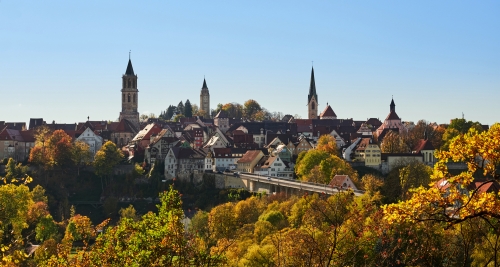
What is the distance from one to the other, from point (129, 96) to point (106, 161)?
34601 millimetres

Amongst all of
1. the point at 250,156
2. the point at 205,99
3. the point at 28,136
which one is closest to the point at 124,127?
the point at 28,136

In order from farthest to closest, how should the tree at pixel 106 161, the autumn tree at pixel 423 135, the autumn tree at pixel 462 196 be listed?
1. the autumn tree at pixel 423 135
2. the tree at pixel 106 161
3. the autumn tree at pixel 462 196

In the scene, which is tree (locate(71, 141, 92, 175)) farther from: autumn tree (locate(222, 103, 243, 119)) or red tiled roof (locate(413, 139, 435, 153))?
autumn tree (locate(222, 103, 243, 119))

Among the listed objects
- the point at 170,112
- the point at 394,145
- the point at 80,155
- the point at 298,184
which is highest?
the point at 170,112

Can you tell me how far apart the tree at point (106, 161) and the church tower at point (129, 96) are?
3228 centimetres

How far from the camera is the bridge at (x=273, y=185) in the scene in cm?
6627

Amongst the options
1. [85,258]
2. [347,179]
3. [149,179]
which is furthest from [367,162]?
[85,258]

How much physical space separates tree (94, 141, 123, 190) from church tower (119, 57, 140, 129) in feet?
106

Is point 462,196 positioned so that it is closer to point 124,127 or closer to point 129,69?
point 124,127

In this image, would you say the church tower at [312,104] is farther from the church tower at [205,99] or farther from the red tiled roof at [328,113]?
the church tower at [205,99]

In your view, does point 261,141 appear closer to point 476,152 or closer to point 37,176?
point 37,176

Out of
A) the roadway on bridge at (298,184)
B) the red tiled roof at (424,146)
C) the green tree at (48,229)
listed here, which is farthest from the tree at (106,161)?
the red tiled roof at (424,146)

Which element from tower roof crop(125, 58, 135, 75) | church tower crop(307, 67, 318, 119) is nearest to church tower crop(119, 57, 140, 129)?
tower roof crop(125, 58, 135, 75)

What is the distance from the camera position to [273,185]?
73.9 m
